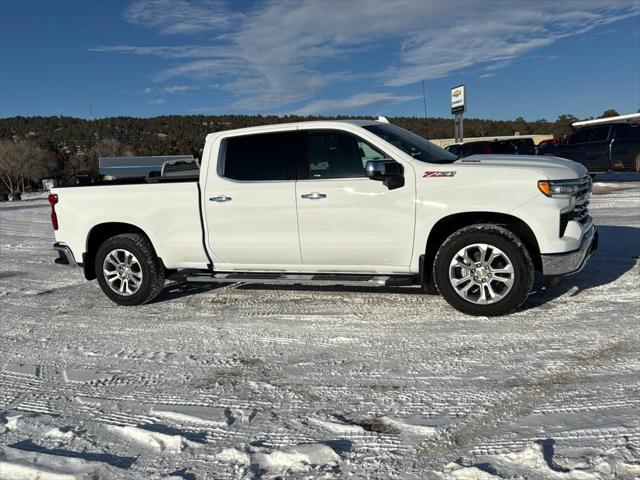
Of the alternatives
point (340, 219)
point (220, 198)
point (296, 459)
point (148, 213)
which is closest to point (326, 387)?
point (296, 459)

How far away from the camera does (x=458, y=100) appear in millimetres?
31875

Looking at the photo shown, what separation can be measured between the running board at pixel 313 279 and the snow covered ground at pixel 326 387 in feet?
1.10

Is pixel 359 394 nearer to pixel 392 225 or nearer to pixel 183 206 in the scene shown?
pixel 392 225

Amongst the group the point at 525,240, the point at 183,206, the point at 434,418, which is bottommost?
the point at 434,418

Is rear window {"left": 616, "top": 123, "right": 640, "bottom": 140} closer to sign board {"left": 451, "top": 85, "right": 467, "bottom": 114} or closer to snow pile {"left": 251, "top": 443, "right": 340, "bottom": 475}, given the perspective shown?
sign board {"left": 451, "top": 85, "right": 467, "bottom": 114}

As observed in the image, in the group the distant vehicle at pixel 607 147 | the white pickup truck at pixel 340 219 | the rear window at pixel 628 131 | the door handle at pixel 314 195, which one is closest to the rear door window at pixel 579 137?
the distant vehicle at pixel 607 147

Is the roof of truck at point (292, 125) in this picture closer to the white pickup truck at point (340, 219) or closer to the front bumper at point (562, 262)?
the white pickup truck at point (340, 219)

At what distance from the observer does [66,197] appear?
631 cm

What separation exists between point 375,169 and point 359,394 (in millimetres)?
2180

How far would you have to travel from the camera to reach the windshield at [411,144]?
17.6 feet

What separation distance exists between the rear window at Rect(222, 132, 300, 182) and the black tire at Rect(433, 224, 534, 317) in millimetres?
1746

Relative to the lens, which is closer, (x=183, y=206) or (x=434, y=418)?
(x=434, y=418)

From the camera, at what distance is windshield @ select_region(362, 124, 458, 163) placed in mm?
5367

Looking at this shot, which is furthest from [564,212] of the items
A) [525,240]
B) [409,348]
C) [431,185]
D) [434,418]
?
[434,418]
